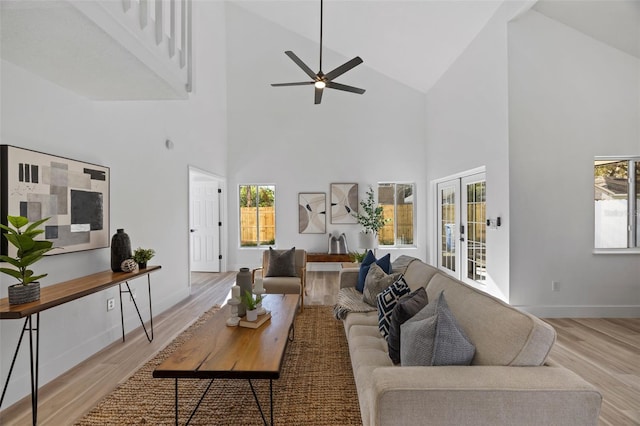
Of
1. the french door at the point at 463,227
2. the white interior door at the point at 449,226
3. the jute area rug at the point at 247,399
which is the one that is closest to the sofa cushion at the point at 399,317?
the jute area rug at the point at 247,399

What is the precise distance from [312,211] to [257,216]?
123 cm

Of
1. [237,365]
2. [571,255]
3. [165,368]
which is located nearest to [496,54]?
[571,255]

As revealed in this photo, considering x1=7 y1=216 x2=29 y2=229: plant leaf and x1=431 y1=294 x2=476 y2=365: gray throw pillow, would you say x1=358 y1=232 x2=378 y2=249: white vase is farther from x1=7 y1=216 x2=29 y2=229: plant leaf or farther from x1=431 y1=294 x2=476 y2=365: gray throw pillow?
x1=7 y1=216 x2=29 y2=229: plant leaf

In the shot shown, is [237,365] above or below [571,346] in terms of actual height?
above

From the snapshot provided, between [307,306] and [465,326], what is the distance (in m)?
2.84

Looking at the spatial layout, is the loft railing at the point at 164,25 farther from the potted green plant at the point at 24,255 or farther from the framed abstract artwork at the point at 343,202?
the framed abstract artwork at the point at 343,202

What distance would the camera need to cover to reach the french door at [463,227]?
179 inches

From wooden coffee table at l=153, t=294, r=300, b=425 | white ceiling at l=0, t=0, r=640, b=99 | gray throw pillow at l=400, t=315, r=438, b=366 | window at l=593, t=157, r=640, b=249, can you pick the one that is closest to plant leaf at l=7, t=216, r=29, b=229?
white ceiling at l=0, t=0, r=640, b=99

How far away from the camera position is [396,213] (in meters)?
6.79

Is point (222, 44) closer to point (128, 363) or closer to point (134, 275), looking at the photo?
point (134, 275)

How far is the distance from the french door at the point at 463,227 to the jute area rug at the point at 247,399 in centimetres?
295

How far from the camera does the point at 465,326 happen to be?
164 centimetres

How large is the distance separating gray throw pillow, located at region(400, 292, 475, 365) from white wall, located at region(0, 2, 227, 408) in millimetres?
2648

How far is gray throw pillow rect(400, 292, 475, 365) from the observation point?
1405 mm
